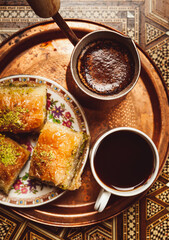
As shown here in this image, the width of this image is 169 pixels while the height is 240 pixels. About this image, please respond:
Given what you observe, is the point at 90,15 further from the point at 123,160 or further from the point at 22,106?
the point at 123,160

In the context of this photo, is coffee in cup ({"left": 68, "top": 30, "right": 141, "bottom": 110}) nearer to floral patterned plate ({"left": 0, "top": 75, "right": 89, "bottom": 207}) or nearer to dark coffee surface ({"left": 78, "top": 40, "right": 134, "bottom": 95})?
dark coffee surface ({"left": 78, "top": 40, "right": 134, "bottom": 95})

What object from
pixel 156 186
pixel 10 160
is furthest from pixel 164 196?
pixel 10 160

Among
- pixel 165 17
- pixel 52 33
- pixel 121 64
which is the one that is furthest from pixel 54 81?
pixel 165 17

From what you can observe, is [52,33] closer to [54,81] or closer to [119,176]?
[54,81]

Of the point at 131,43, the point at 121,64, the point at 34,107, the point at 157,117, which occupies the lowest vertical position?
the point at 157,117

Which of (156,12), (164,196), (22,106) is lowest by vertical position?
(164,196)

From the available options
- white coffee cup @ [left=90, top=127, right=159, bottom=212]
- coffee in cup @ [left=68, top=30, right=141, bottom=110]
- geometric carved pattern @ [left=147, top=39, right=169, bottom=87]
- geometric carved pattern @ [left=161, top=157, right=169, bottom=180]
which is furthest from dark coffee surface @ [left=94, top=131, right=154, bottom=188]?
geometric carved pattern @ [left=147, top=39, right=169, bottom=87]
